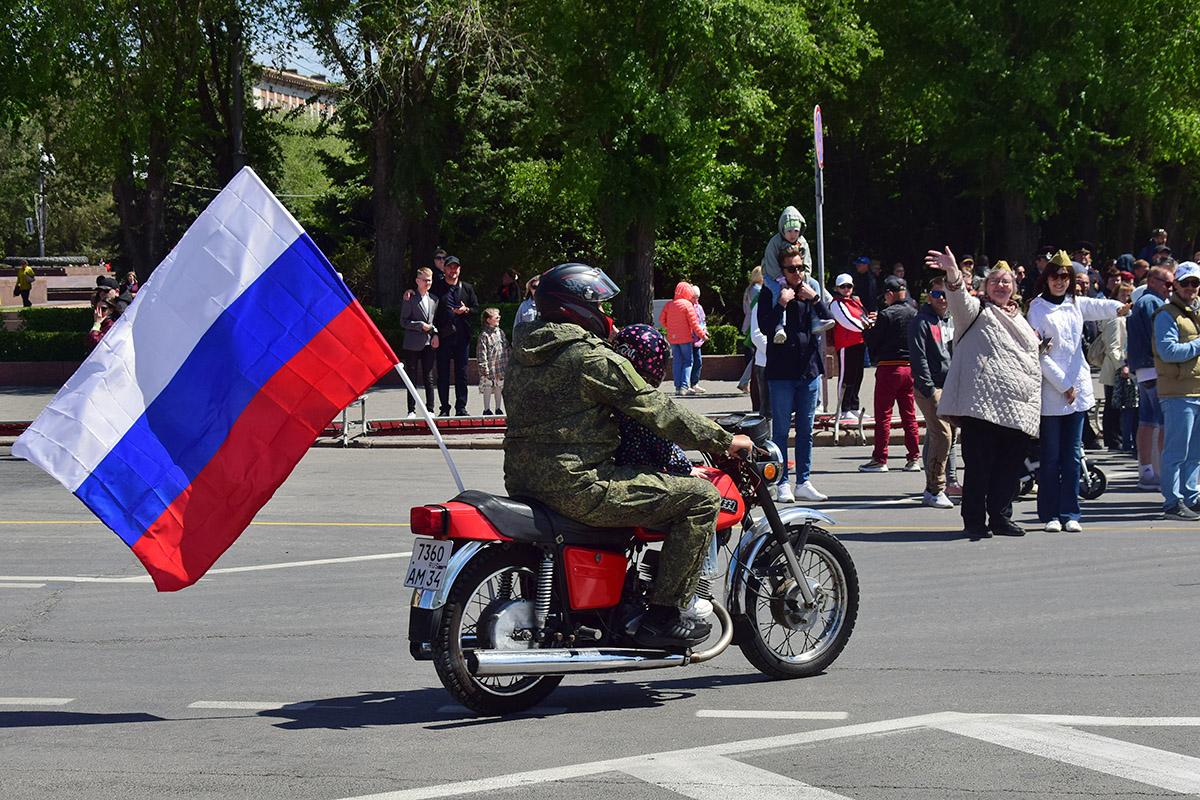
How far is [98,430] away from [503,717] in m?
1.93

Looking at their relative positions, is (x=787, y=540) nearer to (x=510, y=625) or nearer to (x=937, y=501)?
(x=510, y=625)

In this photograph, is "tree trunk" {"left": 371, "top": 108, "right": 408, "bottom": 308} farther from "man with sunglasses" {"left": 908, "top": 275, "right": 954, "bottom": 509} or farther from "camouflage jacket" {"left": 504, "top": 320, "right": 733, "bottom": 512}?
"camouflage jacket" {"left": 504, "top": 320, "right": 733, "bottom": 512}

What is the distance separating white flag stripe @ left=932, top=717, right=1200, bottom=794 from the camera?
490 centimetres

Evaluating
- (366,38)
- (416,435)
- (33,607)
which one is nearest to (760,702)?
(33,607)

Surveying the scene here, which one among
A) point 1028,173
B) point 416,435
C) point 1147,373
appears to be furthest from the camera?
point 1028,173

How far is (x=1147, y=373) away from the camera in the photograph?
12.1 m

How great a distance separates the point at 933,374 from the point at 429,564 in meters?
7.76

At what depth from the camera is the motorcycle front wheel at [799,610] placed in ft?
21.3

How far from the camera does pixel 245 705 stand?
6.24 m

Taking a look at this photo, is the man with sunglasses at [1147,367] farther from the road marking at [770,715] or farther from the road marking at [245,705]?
the road marking at [245,705]

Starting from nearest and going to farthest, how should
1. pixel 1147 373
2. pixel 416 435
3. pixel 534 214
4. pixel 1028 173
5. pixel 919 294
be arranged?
1. pixel 1147 373
2. pixel 416 435
3. pixel 1028 173
4. pixel 534 214
5. pixel 919 294

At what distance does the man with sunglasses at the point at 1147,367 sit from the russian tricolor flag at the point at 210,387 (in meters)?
7.53

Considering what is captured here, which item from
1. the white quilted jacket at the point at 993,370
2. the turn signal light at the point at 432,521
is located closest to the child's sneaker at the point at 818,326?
the white quilted jacket at the point at 993,370

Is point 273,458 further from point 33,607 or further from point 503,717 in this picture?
point 33,607
